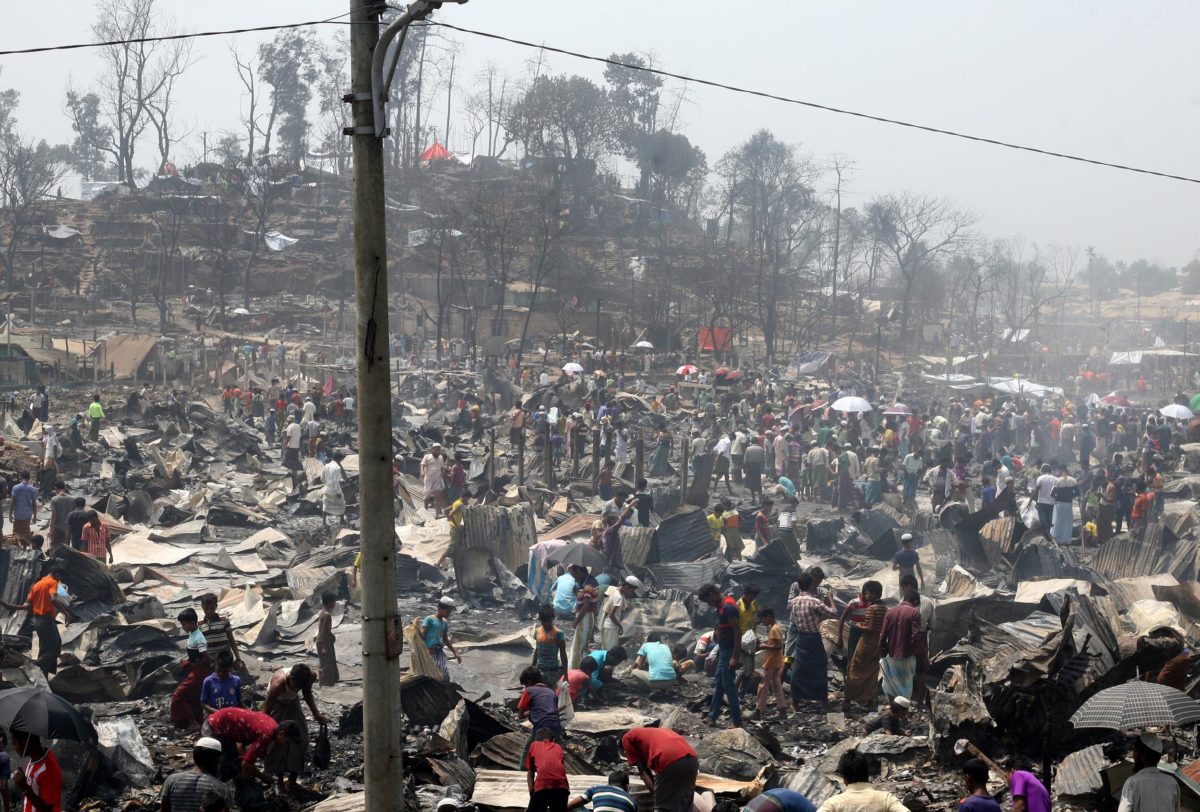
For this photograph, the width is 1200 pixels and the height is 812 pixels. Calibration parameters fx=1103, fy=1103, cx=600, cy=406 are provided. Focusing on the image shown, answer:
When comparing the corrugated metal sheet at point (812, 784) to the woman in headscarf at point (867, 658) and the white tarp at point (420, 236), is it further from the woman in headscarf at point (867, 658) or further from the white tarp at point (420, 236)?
the white tarp at point (420, 236)

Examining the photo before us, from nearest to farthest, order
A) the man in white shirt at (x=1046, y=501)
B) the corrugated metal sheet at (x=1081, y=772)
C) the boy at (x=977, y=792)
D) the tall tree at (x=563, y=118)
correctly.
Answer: the boy at (x=977, y=792) < the corrugated metal sheet at (x=1081, y=772) < the man in white shirt at (x=1046, y=501) < the tall tree at (x=563, y=118)

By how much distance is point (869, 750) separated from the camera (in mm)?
7832

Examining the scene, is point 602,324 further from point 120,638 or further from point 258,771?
point 258,771

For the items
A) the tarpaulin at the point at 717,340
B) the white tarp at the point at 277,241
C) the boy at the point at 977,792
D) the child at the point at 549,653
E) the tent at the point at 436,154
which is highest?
the tent at the point at 436,154

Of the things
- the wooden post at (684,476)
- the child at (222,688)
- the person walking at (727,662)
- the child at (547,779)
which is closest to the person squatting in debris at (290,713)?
the child at (222,688)

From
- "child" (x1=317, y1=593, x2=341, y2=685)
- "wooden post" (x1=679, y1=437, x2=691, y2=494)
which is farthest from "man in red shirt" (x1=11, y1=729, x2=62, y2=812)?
"wooden post" (x1=679, y1=437, x2=691, y2=494)

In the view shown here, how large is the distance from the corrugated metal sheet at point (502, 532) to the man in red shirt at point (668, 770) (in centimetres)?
775

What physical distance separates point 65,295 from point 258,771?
137ft

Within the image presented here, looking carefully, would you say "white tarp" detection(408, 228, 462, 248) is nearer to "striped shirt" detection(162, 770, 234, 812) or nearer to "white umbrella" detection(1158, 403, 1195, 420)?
"white umbrella" detection(1158, 403, 1195, 420)

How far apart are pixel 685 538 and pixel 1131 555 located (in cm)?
574

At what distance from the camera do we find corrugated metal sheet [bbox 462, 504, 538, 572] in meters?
13.9

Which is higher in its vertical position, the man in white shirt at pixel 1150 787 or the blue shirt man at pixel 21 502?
the man in white shirt at pixel 1150 787

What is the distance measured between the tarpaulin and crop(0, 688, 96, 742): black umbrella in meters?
34.9

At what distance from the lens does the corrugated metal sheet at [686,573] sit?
1355 centimetres
